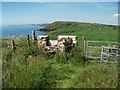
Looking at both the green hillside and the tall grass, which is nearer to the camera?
the tall grass

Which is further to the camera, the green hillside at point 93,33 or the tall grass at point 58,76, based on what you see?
the green hillside at point 93,33

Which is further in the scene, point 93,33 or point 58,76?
point 93,33

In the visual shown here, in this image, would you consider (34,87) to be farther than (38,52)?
No

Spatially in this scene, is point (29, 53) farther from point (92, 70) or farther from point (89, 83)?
point (89, 83)

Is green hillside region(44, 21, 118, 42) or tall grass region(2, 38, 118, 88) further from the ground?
green hillside region(44, 21, 118, 42)

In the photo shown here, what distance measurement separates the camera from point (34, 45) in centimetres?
1797

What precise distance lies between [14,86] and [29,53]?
721 cm

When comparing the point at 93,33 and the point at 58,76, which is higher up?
the point at 93,33

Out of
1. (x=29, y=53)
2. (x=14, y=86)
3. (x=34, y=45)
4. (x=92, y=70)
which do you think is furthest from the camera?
(x=34, y=45)

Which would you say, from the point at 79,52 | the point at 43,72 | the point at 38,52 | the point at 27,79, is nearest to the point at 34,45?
the point at 38,52

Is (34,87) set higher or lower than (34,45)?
lower

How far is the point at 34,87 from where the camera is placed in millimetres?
10000

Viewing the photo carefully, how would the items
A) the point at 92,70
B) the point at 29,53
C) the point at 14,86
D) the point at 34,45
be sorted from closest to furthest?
the point at 14,86
the point at 92,70
the point at 29,53
the point at 34,45

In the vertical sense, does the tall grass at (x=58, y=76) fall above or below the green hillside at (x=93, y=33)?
below
